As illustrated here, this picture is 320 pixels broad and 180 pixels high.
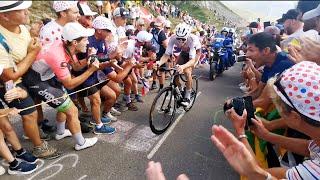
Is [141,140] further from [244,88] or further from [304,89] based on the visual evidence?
[244,88]

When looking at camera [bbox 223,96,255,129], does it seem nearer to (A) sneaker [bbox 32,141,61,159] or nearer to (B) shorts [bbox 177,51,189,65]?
(A) sneaker [bbox 32,141,61,159]

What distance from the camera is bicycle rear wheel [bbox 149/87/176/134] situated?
18.7 feet

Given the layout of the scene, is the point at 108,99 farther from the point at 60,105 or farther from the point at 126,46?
the point at 60,105

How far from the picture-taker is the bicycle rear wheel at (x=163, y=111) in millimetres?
5715

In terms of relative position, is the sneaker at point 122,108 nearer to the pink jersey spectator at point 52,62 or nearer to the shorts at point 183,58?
the shorts at point 183,58

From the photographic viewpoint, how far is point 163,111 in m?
6.06

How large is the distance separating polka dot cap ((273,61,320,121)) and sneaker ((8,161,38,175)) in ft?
11.5

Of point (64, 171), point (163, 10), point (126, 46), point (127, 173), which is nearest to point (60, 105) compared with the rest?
point (64, 171)

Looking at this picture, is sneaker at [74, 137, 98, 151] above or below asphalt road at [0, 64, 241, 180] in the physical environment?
above

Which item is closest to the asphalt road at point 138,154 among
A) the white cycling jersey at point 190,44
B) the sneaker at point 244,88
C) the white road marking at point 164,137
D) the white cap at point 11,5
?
the white road marking at point 164,137

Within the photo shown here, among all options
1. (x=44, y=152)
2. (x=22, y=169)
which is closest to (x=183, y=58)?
(x=44, y=152)

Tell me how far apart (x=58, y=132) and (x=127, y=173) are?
1.59 metres

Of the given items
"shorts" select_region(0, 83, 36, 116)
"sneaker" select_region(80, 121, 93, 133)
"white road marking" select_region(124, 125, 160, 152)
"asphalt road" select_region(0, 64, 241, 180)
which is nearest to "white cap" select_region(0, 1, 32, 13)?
"shorts" select_region(0, 83, 36, 116)

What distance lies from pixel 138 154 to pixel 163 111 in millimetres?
1387
